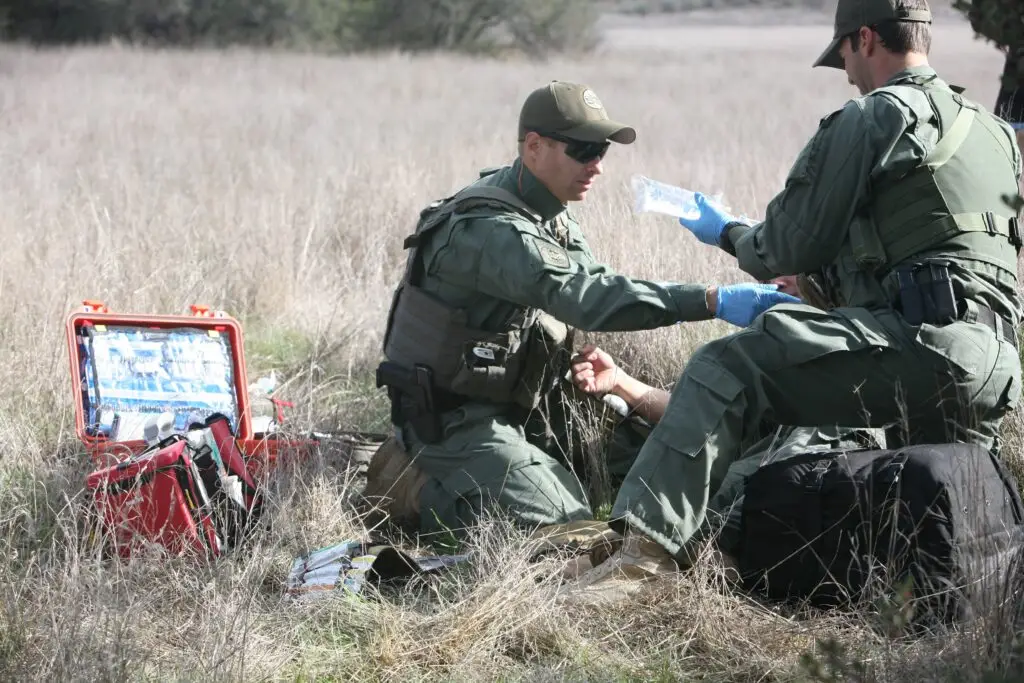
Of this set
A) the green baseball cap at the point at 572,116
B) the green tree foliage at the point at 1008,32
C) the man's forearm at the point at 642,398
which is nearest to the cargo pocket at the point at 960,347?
the green baseball cap at the point at 572,116

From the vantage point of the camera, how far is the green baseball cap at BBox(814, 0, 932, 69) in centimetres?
357

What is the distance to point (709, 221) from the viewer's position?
13.7 feet

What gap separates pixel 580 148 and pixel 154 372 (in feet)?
5.75

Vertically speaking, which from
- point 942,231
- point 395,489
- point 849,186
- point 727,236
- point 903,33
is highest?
point 903,33

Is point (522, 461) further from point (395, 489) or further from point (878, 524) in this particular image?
point (878, 524)

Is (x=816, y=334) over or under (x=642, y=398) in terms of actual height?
over

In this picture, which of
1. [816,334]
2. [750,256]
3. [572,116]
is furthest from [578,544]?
[572,116]

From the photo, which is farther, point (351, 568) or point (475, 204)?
point (475, 204)

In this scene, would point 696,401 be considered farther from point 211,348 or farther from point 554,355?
point 211,348

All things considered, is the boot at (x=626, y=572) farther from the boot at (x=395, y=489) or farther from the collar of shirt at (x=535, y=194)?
the collar of shirt at (x=535, y=194)

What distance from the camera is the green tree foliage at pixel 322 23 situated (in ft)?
106

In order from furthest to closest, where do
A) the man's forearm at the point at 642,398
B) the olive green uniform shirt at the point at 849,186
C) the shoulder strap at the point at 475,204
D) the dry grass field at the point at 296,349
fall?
the man's forearm at the point at 642,398
the shoulder strap at the point at 475,204
the olive green uniform shirt at the point at 849,186
the dry grass field at the point at 296,349

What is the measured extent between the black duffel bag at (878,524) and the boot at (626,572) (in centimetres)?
29

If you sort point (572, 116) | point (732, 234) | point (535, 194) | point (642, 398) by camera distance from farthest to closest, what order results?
1. point (642, 398)
2. point (535, 194)
3. point (732, 234)
4. point (572, 116)
